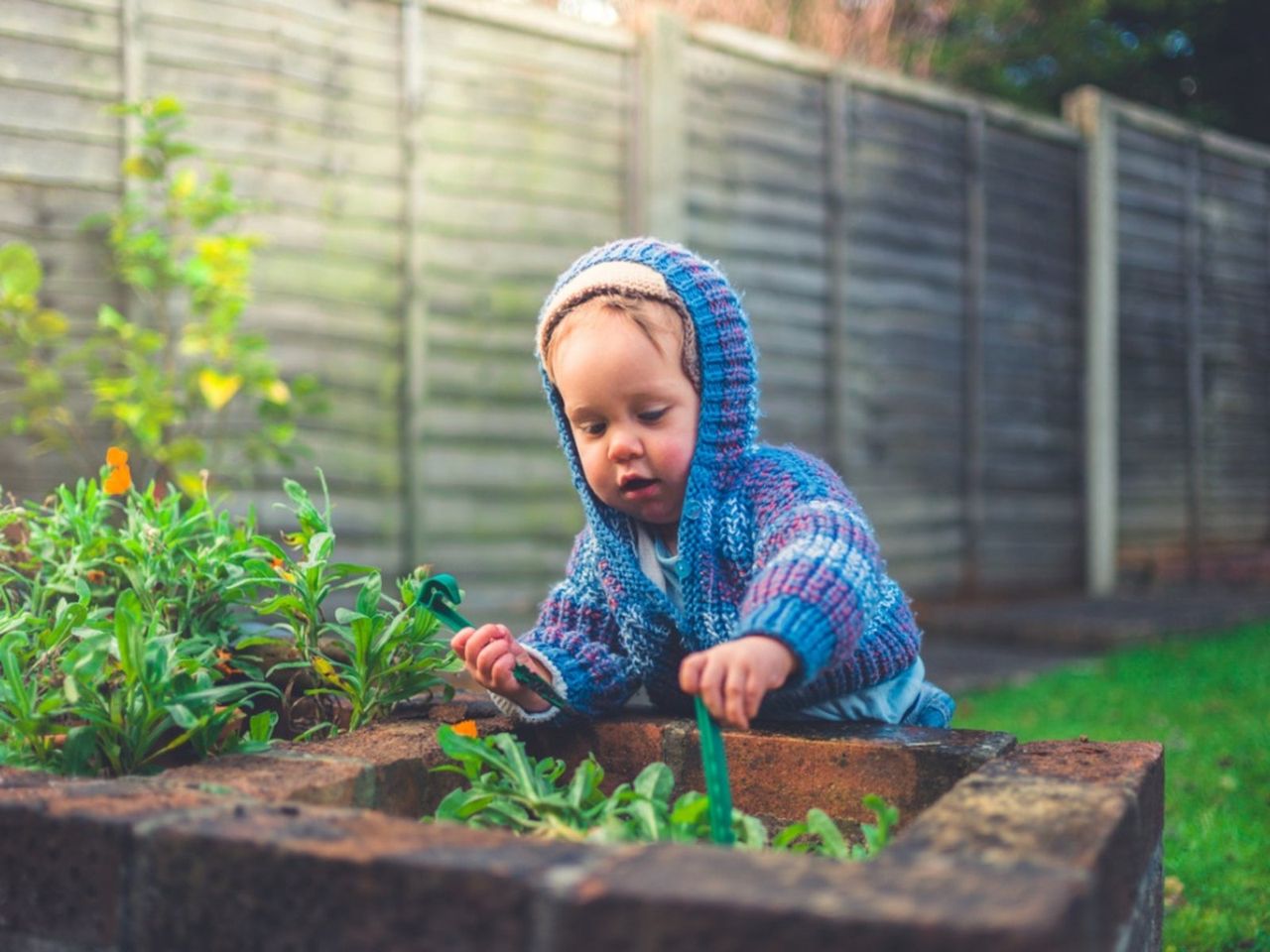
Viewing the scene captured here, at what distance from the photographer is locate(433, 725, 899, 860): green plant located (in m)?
1.51

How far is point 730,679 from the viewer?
1.47m

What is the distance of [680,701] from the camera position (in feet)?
7.32

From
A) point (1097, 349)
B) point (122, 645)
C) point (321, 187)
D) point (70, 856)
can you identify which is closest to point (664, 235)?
point (321, 187)

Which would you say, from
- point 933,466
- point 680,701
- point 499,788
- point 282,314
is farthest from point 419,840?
point 933,466

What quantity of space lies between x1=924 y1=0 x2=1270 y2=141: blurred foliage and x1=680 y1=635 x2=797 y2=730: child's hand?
410 inches

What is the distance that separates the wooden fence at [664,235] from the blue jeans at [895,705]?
2.97m

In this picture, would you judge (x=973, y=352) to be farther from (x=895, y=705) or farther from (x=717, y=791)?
(x=717, y=791)

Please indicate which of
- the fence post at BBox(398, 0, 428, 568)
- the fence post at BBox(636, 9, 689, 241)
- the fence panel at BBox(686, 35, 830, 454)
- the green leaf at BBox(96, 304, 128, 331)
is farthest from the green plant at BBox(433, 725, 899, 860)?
the fence panel at BBox(686, 35, 830, 454)

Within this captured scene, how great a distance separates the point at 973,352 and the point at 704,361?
17.8 ft

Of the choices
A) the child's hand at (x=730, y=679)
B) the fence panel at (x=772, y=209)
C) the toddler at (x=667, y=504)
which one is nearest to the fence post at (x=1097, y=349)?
the fence panel at (x=772, y=209)

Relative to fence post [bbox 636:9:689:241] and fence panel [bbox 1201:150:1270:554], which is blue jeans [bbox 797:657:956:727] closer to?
fence post [bbox 636:9:689:241]

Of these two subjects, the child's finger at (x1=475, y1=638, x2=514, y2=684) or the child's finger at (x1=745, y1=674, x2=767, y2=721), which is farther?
the child's finger at (x1=475, y1=638, x2=514, y2=684)

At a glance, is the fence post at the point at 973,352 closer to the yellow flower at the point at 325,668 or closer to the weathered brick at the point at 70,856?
the yellow flower at the point at 325,668

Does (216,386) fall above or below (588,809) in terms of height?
above
